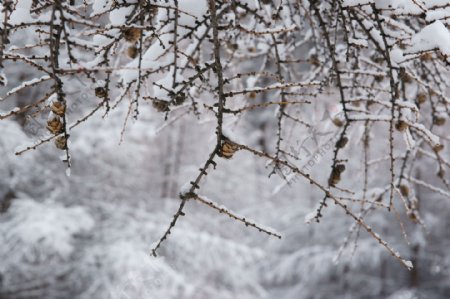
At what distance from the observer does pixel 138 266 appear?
530cm

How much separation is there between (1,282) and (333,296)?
510cm

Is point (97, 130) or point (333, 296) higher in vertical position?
point (97, 130)

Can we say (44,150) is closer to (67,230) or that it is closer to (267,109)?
(67,230)

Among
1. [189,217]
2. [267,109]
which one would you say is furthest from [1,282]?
[267,109]

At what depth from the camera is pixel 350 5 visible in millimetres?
1234

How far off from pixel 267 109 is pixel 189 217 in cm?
355

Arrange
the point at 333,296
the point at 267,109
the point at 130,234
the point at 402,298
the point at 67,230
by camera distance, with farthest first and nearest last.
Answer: the point at 267,109, the point at 333,296, the point at 130,234, the point at 402,298, the point at 67,230

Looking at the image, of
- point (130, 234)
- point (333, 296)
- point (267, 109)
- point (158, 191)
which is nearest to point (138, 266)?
point (130, 234)

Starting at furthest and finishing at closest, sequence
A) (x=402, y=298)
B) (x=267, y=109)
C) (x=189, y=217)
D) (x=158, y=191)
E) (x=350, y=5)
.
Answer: (x=158, y=191), (x=267, y=109), (x=189, y=217), (x=402, y=298), (x=350, y=5)

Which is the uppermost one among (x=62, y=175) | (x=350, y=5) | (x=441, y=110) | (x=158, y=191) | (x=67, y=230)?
(x=158, y=191)

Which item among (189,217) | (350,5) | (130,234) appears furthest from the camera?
(189,217)

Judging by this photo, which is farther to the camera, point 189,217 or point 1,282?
point 189,217

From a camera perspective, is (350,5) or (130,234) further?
(130,234)

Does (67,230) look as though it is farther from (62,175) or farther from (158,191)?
(158,191)
